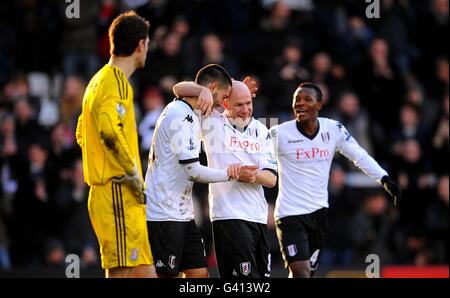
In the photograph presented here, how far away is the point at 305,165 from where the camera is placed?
11914 mm

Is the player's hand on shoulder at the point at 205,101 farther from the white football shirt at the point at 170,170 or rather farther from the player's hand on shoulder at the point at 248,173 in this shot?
the player's hand on shoulder at the point at 248,173

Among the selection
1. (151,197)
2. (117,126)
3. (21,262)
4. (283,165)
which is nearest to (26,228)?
(21,262)

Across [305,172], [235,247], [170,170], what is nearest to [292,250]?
[305,172]

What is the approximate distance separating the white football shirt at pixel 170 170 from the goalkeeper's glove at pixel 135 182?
0.88 m

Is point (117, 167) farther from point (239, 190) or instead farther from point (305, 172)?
point (305, 172)

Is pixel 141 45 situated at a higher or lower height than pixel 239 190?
higher

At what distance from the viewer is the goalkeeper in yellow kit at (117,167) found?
29.6ft

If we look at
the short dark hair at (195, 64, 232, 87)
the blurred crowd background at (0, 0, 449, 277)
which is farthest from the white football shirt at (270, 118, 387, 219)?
the blurred crowd background at (0, 0, 449, 277)

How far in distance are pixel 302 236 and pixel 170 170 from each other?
2.28 metres

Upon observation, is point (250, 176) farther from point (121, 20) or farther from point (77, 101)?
point (77, 101)

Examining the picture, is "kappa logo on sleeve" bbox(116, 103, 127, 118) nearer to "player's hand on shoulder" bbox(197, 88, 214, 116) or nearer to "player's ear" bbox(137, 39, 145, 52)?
"player's ear" bbox(137, 39, 145, 52)

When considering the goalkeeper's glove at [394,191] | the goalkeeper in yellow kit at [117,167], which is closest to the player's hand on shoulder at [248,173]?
the goalkeeper in yellow kit at [117,167]
